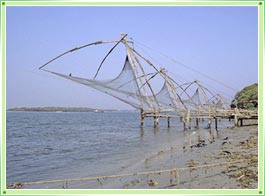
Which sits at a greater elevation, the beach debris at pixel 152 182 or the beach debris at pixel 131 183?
the beach debris at pixel 152 182

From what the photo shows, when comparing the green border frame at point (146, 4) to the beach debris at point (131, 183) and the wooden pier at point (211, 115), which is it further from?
the wooden pier at point (211, 115)

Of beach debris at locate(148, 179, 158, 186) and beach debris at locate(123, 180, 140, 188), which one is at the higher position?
beach debris at locate(148, 179, 158, 186)

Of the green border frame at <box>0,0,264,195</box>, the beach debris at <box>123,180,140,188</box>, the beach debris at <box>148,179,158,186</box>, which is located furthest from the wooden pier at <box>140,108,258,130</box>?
the green border frame at <box>0,0,264,195</box>

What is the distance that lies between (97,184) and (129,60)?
9993mm

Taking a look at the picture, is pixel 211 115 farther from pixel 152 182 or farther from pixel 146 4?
pixel 146 4

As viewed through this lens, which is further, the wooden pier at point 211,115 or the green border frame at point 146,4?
the wooden pier at point 211,115

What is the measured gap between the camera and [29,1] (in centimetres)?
260

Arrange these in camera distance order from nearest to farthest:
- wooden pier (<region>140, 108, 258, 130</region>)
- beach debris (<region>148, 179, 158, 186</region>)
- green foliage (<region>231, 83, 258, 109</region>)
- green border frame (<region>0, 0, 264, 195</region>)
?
1. green border frame (<region>0, 0, 264, 195</region>)
2. beach debris (<region>148, 179, 158, 186</region>)
3. wooden pier (<region>140, 108, 258, 130</region>)
4. green foliage (<region>231, 83, 258, 109</region>)

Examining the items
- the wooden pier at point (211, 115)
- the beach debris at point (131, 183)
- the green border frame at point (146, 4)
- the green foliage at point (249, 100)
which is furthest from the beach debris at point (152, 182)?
the green foliage at point (249, 100)

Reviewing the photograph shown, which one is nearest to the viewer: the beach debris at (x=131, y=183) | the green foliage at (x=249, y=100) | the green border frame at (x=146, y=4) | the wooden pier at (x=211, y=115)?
the green border frame at (x=146, y=4)

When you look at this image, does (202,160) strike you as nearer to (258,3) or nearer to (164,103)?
(258,3)

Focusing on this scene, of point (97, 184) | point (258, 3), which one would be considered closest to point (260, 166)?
point (258, 3)

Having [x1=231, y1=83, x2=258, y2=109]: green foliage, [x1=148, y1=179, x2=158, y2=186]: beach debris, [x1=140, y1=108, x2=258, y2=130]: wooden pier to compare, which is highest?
[x1=231, y1=83, x2=258, y2=109]: green foliage

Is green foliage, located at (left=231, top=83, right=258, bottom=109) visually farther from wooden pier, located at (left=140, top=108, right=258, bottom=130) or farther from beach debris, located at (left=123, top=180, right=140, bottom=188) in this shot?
beach debris, located at (left=123, top=180, right=140, bottom=188)
